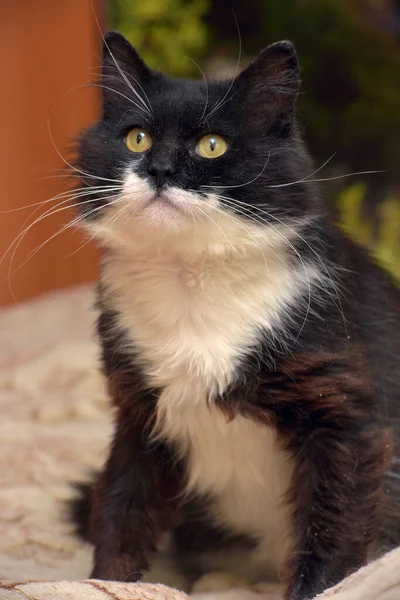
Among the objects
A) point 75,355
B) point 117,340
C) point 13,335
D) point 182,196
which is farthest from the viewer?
point 13,335

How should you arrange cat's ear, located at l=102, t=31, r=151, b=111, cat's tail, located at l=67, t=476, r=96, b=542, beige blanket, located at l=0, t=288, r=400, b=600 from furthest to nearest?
cat's tail, located at l=67, t=476, r=96, b=542 → cat's ear, located at l=102, t=31, r=151, b=111 → beige blanket, located at l=0, t=288, r=400, b=600

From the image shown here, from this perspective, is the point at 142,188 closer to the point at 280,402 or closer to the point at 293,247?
the point at 293,247

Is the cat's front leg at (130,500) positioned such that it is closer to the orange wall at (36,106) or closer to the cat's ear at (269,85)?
the cat's ear at (269,85)

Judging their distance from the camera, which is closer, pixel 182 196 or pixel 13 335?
pixel 182 196

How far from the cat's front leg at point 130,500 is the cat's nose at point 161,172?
453 millimetres

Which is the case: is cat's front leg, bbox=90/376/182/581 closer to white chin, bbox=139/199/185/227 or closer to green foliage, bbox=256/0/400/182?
white chin, bbox=139/199/185/227

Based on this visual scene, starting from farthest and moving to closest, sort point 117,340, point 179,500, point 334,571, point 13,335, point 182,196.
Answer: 1. point 13,335
2. point 179,500
3. point 117,340
4. point 334,571
5. point 182,196

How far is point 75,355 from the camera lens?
2863 mm

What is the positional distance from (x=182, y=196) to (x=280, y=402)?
1.23 ft

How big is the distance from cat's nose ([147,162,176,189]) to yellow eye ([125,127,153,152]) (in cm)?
11

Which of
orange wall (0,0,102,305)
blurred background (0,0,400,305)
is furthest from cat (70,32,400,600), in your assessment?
blurred background (0,0,400,305)

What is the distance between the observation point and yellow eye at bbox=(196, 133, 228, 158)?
1455mm

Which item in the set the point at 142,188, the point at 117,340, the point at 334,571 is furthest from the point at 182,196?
the point at 334,571

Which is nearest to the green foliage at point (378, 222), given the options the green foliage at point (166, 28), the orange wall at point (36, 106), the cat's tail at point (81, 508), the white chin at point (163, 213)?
the green foliage at point (166, 28)
